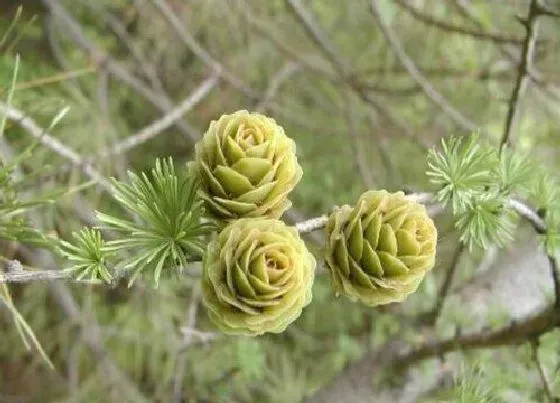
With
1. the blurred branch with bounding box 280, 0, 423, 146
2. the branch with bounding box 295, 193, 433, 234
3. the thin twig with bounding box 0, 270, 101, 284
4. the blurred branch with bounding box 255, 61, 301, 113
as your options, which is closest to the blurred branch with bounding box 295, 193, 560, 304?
the branch with bounding box 295, 193, 433, 234

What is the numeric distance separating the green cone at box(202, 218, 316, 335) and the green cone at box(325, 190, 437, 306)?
0.03 metres

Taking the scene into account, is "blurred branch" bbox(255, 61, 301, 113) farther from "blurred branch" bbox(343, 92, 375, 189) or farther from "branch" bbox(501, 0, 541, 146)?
"branch" bbox(501, 0, 541, 146)

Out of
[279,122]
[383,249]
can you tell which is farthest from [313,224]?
[279,122]

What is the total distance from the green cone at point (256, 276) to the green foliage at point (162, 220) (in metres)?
0.02

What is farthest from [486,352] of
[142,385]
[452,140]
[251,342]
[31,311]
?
[31,311]

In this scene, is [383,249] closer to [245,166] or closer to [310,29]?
[245,166]

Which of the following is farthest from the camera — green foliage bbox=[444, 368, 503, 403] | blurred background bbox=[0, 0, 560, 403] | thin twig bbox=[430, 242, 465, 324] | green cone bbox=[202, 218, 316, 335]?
blurred background bbox=[0, 0, 560, 403]

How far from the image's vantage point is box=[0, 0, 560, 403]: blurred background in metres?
0.77

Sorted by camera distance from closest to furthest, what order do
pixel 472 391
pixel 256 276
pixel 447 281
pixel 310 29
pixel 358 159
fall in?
pixel 256 276
pixel 472 391
pixel 447 281
pixel 310 29
pixel 358 159

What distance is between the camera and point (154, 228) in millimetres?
325

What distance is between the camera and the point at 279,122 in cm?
115

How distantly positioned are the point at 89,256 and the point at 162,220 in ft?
0.11

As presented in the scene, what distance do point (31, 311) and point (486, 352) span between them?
→ 0.73 m

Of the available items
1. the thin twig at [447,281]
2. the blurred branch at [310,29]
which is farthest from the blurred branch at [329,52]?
the thin twig at [447,281]
